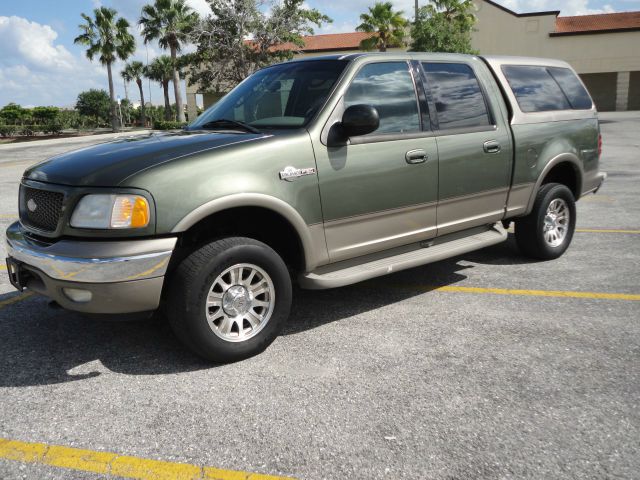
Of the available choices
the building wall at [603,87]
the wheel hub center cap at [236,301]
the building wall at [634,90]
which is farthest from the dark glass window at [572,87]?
the building wall at [634,90]

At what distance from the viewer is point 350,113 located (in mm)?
3742

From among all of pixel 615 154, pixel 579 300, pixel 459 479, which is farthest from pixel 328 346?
pixel 615 154

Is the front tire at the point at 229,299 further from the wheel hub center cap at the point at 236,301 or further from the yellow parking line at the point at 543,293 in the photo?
the yellow parking line at the point at 543,293

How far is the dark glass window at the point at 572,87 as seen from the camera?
5.83m

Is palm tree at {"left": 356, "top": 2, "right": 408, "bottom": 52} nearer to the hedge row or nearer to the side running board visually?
the hedge row

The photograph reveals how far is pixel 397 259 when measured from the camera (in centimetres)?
435

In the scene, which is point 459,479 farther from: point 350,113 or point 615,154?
point 615,154

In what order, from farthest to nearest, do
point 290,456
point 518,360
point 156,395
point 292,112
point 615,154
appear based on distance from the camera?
point 615,154 < point 292,112 < point 518,360 < point 156,395 < point 290,456

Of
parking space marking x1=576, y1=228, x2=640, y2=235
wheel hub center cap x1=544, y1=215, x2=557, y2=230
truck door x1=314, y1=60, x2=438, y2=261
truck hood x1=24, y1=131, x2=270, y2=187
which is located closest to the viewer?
truck hood x1=24, y1=131, x2=270, y2=187

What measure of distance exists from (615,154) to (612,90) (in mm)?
40842

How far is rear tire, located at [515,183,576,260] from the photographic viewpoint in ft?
18.2

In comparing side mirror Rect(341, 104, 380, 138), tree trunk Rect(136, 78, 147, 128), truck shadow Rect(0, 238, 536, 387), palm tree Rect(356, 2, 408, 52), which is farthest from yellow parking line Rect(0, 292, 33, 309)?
tree trunk Rect(136, 78, 147, 128)

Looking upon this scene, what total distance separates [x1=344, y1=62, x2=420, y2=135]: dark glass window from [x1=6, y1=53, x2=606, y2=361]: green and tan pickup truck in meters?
0.01

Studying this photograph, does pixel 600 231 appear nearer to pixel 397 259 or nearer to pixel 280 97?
pixel 397 259
